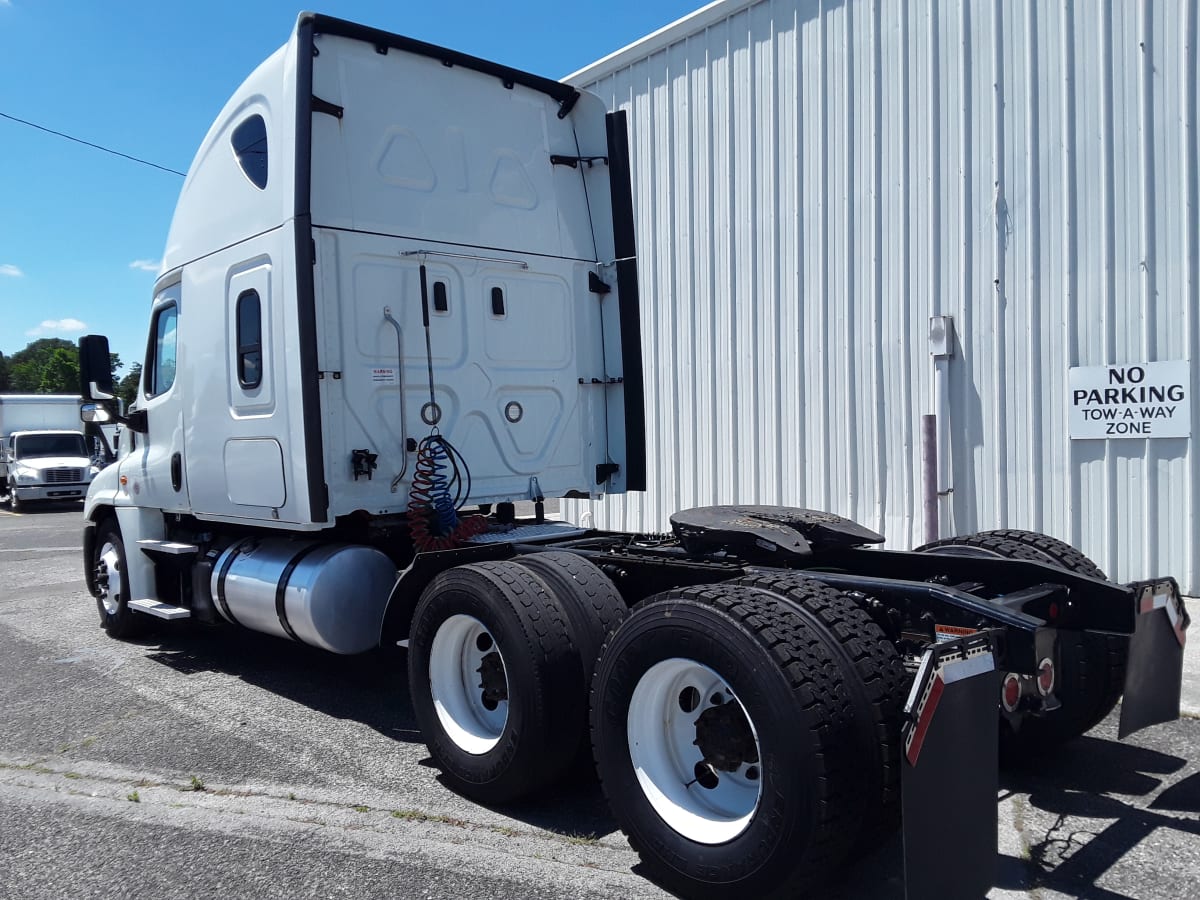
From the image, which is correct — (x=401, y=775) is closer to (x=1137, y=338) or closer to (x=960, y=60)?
(x=1137, y=338)

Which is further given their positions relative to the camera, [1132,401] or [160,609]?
[1132,401]

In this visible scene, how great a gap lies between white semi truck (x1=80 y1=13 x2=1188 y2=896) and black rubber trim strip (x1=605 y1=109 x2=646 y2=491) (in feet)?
0.07

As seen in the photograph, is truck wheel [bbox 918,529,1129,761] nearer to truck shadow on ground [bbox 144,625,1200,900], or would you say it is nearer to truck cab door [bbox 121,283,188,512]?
truck shadow on ground [bbox 144,625,1200,900]

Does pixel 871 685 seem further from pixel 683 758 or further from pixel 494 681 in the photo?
pixel 494 681

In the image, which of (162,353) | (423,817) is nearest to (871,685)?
(423,817)

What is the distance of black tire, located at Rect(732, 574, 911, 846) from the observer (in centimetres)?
310

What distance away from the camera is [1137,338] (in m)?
7.74

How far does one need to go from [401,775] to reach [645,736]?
1.66 metres

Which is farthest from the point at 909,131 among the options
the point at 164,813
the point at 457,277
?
the point at 164,813

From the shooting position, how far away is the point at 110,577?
26.1ft

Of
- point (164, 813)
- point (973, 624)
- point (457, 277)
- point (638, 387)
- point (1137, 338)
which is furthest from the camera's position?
point (1137, 338)

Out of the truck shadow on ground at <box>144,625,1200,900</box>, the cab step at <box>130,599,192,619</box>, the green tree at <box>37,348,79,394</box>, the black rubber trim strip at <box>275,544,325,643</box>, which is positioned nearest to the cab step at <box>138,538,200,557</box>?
the cab step at <box>130,599,192,619</box>

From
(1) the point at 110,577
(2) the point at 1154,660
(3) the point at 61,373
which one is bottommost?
(1) the point at 110,577

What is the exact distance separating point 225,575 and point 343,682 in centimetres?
105
